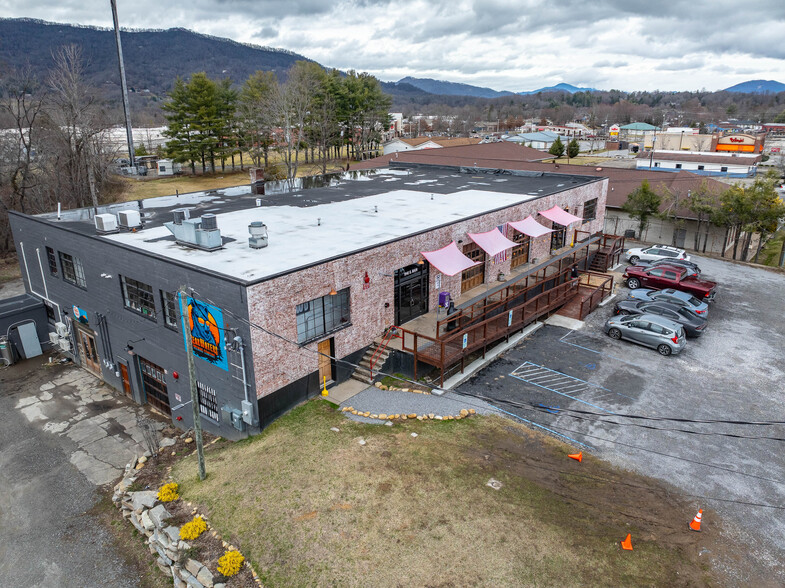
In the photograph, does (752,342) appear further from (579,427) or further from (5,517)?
(5,517)

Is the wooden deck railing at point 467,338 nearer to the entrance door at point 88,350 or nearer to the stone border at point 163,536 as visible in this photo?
the stone border at point 163,536

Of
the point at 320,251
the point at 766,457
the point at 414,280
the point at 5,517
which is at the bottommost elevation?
the point at 5,517

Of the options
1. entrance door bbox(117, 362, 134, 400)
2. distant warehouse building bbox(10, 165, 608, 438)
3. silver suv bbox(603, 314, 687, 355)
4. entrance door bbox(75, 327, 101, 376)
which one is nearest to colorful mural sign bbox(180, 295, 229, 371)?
distant warehouse building bbox(10, 165, 608, 438)

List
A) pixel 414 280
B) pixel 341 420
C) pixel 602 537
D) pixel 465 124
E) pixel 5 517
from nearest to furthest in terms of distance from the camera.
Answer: pixel 602 537, pixel 5 517, pixel 341 420, pixel 414 280, pixel 465 124

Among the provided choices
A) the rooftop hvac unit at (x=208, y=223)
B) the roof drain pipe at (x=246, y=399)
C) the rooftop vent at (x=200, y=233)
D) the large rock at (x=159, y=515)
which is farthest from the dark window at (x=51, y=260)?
the large rock at (x=159, y=515)

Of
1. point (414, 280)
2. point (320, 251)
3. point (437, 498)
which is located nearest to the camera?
point (437, 498)

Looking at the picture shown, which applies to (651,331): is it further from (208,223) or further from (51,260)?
(51,260)

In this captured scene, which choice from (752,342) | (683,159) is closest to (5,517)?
(752,342)

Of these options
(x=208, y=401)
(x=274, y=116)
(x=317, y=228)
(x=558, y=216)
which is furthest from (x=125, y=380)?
(x=274, y=116)
